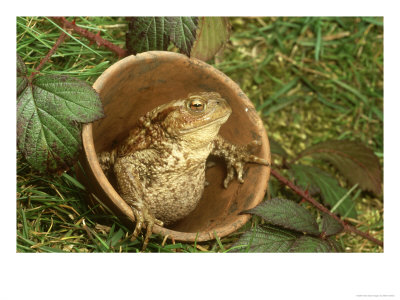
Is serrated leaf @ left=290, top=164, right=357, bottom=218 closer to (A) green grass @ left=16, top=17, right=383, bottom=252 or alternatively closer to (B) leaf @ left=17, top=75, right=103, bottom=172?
(A) green grass @ left=16, top=17, right=383, bottom=252

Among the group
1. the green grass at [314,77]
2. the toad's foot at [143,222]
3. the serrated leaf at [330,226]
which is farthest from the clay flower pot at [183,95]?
the green grass at [314,77]

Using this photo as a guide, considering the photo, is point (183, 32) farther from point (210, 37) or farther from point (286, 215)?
point (286, 215)

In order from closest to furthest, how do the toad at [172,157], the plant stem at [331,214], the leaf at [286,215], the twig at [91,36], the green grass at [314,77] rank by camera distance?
the toad at [172,157] → the leaf at [286,215] → the twig at [91,36] → the plant stem at [331,214] → the green grass at [314,77]

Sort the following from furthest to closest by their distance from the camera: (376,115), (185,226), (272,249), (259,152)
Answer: (376,115) → (185,226) → (259,152) → (272,249)

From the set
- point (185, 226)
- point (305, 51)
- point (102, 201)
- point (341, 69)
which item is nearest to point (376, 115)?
point (341, 69)

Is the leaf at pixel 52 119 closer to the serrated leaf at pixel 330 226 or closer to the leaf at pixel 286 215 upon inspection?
the leaf at pixel 286 215

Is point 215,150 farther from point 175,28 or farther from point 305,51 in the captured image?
point 305,51

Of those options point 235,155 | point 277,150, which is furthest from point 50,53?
point 277,150
